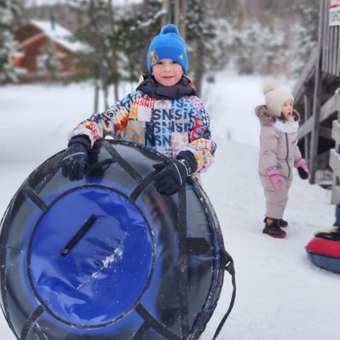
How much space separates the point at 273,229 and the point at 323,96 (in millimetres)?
3896

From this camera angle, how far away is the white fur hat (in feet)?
16.0

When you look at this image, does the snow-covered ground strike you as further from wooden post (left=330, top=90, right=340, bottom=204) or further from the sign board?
the sign board

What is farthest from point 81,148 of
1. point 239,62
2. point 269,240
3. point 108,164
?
point 239,62

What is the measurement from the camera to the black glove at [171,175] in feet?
6.91

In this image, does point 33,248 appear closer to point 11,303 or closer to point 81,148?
point 11,303

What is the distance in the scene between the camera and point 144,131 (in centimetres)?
285

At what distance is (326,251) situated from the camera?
4.11 metres

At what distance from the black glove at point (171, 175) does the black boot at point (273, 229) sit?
121 inches

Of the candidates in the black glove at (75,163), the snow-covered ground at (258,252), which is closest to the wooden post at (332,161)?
the snow-covered ground at (258,252)

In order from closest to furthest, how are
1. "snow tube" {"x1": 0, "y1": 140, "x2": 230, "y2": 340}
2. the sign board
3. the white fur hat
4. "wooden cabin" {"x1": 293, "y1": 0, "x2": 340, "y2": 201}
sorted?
"snow tube" {"x1": 0, "y1": 140, "x2": 230, "y2": 340} < the white fur hat < the sign board < "wooden cabin" {"x1": 293, "y1": 0, "x2": 340, "y2": 201}

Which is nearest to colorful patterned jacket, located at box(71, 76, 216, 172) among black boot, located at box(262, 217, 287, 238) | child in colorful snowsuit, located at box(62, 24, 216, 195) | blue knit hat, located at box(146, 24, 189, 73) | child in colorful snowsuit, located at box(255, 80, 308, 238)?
child in colorful snowsuit, located at box(62, 24, 216, 195)

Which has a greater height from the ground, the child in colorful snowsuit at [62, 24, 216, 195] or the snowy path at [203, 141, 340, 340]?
the child in colorful snowsuit at [62, 24, 216, 195]

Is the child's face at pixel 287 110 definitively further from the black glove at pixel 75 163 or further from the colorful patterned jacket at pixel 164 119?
the black glove at pixel 75 163

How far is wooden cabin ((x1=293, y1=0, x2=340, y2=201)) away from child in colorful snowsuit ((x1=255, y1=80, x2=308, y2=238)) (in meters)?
1.21
